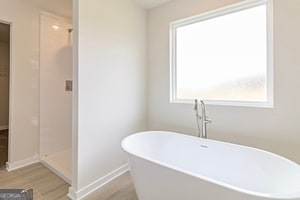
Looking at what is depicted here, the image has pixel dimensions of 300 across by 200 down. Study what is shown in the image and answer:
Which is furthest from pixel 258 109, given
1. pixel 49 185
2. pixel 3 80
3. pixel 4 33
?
pixel 3 80

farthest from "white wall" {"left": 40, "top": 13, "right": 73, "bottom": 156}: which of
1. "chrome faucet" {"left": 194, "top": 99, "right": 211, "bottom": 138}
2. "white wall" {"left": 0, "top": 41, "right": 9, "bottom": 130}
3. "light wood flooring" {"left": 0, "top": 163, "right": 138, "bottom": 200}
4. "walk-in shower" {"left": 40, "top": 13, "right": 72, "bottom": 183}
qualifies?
"white wall" {"left": 0, "top": 41, "right": 9, "bottom": 130}

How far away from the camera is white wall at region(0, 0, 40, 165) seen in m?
2.31

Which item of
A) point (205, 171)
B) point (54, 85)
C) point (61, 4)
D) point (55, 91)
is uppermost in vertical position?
point (61, 4)

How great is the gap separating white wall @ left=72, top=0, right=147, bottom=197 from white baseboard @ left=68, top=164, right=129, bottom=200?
0.04 metres

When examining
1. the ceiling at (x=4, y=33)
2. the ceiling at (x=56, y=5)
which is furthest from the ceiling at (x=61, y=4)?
the ceiling at (x=4, y=33)

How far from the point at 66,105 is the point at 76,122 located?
1443 millimetres

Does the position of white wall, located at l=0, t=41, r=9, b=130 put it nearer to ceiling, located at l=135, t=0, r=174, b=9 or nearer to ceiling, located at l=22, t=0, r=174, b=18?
ceiling, located at l=22, t=0, r=174, b=18

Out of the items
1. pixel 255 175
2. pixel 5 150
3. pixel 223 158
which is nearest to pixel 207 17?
pixel 223 158

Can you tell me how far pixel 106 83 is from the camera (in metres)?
2.09

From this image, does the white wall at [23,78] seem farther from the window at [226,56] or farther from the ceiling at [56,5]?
the window at [226,56]

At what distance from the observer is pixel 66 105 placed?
299cm

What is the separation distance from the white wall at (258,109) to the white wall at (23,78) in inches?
77.9

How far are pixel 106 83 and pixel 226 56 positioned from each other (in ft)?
5.32

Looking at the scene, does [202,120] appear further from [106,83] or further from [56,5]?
[56,5]
